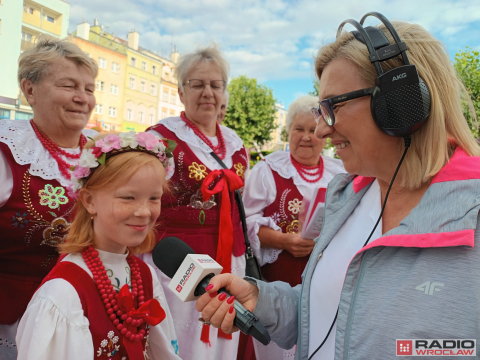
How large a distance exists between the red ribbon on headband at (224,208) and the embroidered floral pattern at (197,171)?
0.24 ft

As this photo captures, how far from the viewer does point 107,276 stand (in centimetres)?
180

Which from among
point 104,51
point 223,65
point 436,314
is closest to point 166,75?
point 104,51

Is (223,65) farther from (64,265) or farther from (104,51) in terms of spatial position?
(104,51)

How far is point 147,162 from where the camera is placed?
1.91 m

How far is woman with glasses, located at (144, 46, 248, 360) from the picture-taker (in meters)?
2.82

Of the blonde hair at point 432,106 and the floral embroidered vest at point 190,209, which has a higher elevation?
the blonde hair at point 432,106

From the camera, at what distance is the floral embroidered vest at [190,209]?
A: 2885mm

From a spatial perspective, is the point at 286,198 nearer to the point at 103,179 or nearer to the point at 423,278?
the point at 103,179

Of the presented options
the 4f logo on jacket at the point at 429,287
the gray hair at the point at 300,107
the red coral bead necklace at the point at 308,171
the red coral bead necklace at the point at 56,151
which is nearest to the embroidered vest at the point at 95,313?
the red coral bead necklace at the point at 56,151

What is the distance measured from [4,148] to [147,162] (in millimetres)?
1056

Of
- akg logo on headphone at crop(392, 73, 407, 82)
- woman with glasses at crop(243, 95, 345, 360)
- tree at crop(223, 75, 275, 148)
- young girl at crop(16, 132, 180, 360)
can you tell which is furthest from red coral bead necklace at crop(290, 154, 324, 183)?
tree at crop(223, 75, 275, 148)

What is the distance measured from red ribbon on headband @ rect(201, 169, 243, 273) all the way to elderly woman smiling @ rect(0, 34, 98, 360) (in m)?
0.99

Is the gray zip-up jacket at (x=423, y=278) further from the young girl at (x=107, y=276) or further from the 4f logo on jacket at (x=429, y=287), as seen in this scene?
the young girl at (x=107, y=276)

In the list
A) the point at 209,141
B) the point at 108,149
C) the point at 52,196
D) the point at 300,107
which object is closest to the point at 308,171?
the point at 300,107
